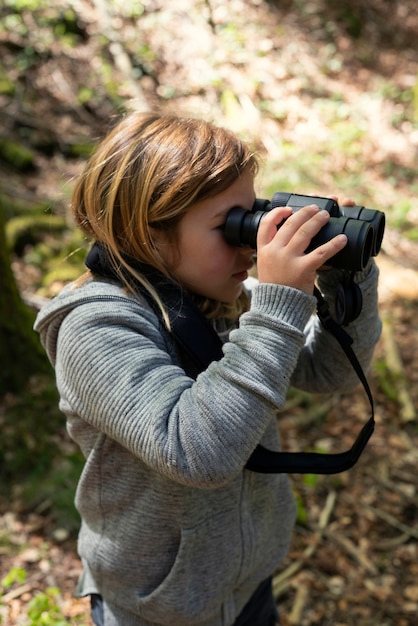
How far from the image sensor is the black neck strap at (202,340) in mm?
1423

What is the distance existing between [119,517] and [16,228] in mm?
3994

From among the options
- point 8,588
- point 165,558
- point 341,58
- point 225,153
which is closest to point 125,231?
point 225,153

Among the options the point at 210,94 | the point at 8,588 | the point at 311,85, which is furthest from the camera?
the point at 311,85

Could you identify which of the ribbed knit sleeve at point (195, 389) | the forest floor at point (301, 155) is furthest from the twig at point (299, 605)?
the ribbed knit sleeve at point (195, 389)

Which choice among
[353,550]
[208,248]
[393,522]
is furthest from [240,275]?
[393,522]

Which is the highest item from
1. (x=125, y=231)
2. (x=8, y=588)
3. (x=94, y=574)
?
(x=125, y=231)

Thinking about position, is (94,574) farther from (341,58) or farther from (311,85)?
(341,58)

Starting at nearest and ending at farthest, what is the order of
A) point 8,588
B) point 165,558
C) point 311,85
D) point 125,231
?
1. point 125,231
2. point 165,558
3. point 8,588
4. point 311,85

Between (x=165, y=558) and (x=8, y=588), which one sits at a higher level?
(x=165, y=558)

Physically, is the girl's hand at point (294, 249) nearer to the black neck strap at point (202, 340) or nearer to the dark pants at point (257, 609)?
the black neck strap at point (202, 340)

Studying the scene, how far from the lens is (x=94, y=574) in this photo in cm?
166

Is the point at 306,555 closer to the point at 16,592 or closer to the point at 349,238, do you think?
the point at 16,592

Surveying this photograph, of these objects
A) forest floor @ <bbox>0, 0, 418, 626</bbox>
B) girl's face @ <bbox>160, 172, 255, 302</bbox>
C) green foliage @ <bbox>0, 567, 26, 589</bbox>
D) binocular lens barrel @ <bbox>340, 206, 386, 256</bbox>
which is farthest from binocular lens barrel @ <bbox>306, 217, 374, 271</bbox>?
green foliage @ <bbox>0, 567, 26, 589</bbox>

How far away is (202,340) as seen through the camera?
1.43m
